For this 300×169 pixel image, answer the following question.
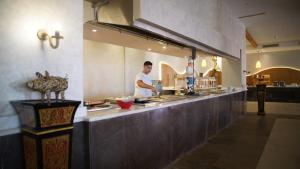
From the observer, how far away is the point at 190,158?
3779mm

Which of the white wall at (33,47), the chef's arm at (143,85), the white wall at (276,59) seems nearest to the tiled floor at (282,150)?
the chef's arm at (143,85)

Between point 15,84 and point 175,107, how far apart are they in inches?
90.2

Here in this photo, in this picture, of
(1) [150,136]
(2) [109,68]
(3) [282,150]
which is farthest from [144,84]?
(3) [282,150]

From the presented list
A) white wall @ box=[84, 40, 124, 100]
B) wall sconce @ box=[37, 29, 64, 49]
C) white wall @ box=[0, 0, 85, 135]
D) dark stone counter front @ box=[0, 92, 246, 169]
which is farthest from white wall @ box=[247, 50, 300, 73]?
wall sconce @ box=[37, 29, 64, 49]

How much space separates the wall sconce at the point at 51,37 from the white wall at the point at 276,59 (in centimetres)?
1421

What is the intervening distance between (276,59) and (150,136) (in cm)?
1312

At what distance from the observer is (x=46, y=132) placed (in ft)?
5.46

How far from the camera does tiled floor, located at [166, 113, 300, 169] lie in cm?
352

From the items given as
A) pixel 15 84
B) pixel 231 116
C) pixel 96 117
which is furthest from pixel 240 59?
pixel 15 84

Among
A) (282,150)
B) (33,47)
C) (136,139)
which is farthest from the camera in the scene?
(282,150)

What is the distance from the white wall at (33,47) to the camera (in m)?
1.77

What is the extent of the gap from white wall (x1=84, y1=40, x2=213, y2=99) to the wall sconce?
→ 407 centimetres

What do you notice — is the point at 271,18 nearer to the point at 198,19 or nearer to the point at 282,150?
the point at 198,19

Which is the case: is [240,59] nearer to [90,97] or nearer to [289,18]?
[289,18]
